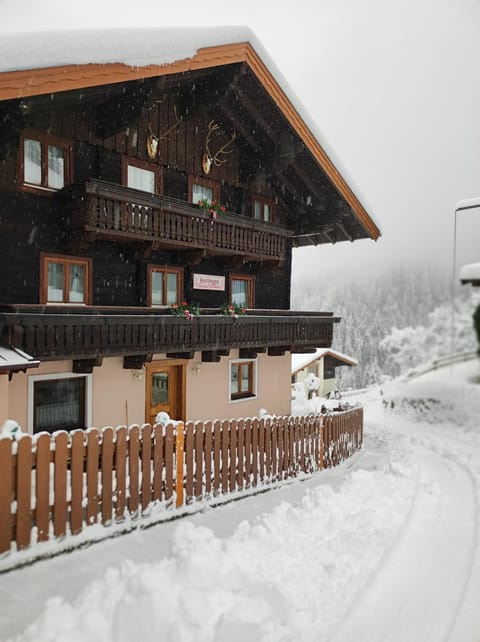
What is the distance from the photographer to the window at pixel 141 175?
12484 mm

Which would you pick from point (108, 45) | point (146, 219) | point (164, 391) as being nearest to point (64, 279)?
point (146, 219)

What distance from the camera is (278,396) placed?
56.5 ft

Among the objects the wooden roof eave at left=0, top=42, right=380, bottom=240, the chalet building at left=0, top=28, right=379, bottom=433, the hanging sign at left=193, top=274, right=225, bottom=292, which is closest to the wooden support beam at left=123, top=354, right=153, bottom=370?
the chalet building at left=0, top=28, right=379, bottom=433

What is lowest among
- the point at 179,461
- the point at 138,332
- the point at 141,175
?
the point at 179,461

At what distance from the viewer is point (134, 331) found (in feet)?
36.0

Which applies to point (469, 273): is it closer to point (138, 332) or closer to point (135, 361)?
point (138, 332)

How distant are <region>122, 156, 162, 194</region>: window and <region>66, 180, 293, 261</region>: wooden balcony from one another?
117cm

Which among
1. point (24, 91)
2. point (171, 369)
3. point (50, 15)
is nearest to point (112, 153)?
point (50, 15)

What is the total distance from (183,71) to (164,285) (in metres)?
5.76

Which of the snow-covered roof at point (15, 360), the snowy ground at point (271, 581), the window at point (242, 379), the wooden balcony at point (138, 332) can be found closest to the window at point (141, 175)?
the wooden balcony at point (138, 332)

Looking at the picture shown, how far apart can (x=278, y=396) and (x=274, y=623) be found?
1328cm

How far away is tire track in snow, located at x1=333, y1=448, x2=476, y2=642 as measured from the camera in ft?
12.5

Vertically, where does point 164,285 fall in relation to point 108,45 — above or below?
below

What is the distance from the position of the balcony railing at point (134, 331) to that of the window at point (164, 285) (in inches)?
52.9
